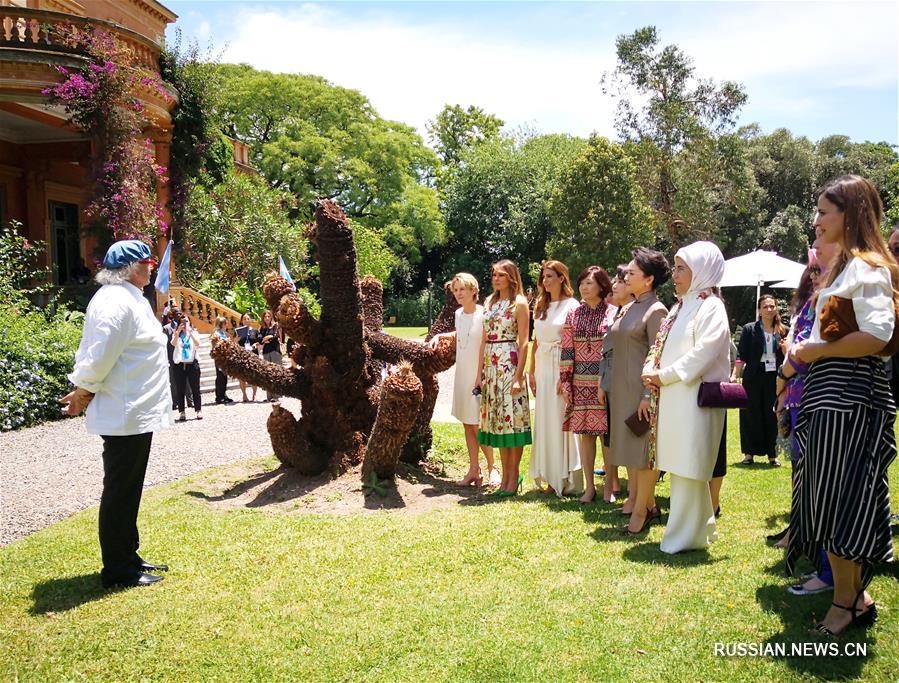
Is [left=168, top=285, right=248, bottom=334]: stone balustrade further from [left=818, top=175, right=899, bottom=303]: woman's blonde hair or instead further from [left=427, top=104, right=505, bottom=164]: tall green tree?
[left=427, top=104, right=505, bottom=164]: tall green tree

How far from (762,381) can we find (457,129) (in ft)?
167

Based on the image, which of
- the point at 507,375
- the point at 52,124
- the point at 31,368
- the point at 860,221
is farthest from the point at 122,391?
the point at 52,124

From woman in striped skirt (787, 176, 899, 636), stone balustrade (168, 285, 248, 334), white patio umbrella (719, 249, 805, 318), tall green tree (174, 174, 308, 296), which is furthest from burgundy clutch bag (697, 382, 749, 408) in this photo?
tall green tree (174, 174, 308, 296)

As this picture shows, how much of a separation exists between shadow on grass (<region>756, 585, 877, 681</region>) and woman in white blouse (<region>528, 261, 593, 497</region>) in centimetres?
275

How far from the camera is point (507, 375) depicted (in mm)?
6848

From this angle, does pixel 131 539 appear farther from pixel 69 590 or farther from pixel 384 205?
pixel 384 205

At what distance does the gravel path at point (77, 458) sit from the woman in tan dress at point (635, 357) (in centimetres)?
508

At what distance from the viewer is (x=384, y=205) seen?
40.2 metres

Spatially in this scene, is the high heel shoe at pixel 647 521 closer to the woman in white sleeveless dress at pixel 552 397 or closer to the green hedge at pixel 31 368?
the woman in white sleeveless dress at pixel 552 397

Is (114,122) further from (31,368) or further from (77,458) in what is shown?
(77,458)

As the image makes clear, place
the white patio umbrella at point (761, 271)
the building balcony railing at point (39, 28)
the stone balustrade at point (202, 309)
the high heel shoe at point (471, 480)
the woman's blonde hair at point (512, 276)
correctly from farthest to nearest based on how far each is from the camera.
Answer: the stone balustrade at point (202, 309) < the building balcony railing at point (39, 28) < the white patio umbrella at point (761, 271) < the high heel shoe at point (471, 480) < the woman's blonde hair at point (512, 276)

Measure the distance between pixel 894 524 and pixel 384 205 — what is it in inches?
1447

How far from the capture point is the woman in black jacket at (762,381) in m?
8.46

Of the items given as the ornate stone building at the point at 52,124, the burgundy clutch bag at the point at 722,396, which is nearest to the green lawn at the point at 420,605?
the burgundy clutch bag at the point at 722,396
